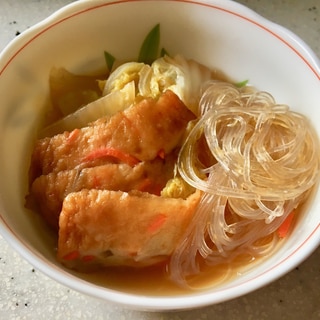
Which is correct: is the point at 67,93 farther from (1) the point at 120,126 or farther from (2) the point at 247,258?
(2) the point at 247,258

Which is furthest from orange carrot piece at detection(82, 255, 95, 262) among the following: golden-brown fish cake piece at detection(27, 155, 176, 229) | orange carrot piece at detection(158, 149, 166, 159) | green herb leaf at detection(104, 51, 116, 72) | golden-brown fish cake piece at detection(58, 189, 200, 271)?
green herb leaf at detection(104, 51, 116, 72)

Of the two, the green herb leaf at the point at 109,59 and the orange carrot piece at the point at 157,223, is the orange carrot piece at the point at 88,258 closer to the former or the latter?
the orange carrot piece at the point at 157,223

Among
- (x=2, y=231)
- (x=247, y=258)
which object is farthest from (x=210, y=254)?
(x=2, y=231)

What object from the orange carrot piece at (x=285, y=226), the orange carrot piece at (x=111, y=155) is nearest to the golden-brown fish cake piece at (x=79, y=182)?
the orange carrot piece at (x=111, y=155)

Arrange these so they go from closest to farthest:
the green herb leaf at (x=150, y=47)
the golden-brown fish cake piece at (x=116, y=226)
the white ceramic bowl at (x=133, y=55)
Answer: the golden-brown fish cake piece at (x=116, y=226) → the white ceramic bowl at (x=133, y=55) → the green herb leaf at (x=150, y=47)

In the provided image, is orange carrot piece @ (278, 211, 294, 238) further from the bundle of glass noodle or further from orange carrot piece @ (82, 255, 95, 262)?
orange carrot piece @ (82, 255, 95, 262)
